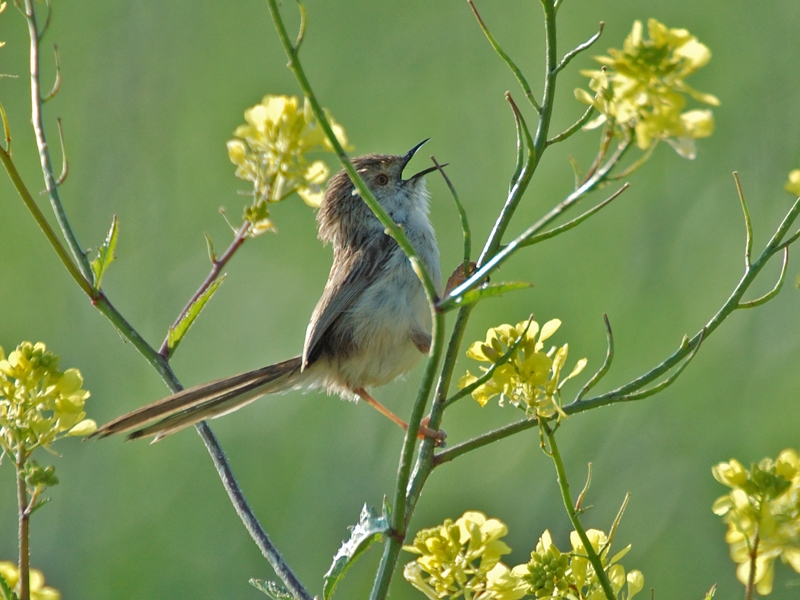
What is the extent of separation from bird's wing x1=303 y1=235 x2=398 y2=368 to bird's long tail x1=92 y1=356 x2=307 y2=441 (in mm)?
162

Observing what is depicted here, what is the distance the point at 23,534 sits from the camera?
1.36 meters

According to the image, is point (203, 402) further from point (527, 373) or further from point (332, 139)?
point (332, 139)

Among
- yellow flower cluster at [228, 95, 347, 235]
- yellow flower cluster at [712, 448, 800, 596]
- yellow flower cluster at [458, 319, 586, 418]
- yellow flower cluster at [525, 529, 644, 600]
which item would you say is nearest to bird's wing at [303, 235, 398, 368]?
yellow flower cluster at [228, 95, 347, 235]

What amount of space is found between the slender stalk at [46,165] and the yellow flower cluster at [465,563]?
0.83m

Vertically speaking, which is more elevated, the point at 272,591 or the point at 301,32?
the point at 301,32

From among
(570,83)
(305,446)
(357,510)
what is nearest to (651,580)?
(357,510)

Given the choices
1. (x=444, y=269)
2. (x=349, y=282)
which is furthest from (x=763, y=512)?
(x=444, y=269)

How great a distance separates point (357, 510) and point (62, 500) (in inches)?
81.0

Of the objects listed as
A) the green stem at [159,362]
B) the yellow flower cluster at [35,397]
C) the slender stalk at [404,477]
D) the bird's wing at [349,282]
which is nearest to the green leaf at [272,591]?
the green stem at [159,362]

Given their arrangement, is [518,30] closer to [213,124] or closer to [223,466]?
[213,124]

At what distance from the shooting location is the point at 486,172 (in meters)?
5.71

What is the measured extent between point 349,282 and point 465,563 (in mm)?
2110

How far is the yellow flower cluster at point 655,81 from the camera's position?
1126mm

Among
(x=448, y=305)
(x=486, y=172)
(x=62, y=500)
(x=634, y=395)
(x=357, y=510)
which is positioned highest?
(x=448, y=305)
